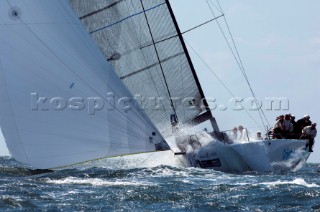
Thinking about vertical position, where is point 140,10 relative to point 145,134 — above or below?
above

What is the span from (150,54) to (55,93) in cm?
398

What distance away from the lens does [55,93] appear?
18.8 metres

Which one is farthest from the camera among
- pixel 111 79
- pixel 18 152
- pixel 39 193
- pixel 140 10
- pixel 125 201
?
pixel 140 10

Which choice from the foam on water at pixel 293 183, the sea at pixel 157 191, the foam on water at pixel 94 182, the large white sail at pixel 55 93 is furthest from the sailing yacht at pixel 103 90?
the foam on water at pixel 293 183

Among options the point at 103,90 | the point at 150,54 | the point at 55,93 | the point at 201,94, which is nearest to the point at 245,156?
the point at 201,94

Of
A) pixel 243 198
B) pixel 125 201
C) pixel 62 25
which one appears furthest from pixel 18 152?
pixel 243 198

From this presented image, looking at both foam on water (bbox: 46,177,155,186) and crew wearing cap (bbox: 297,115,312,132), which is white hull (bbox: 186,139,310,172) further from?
foam on water (bbox: 46,177,155,186)

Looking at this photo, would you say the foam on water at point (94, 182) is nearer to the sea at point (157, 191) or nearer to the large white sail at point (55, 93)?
the sea at point (157, 191)

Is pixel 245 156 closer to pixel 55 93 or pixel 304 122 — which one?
pixel 304 122

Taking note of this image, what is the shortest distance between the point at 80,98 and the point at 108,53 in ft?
9.70

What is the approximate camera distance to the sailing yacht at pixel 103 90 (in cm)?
1839

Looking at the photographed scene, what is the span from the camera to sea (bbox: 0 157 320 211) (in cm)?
1395

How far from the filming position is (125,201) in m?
14.5

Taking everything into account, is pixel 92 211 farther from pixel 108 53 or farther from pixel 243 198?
pixel 108 53
